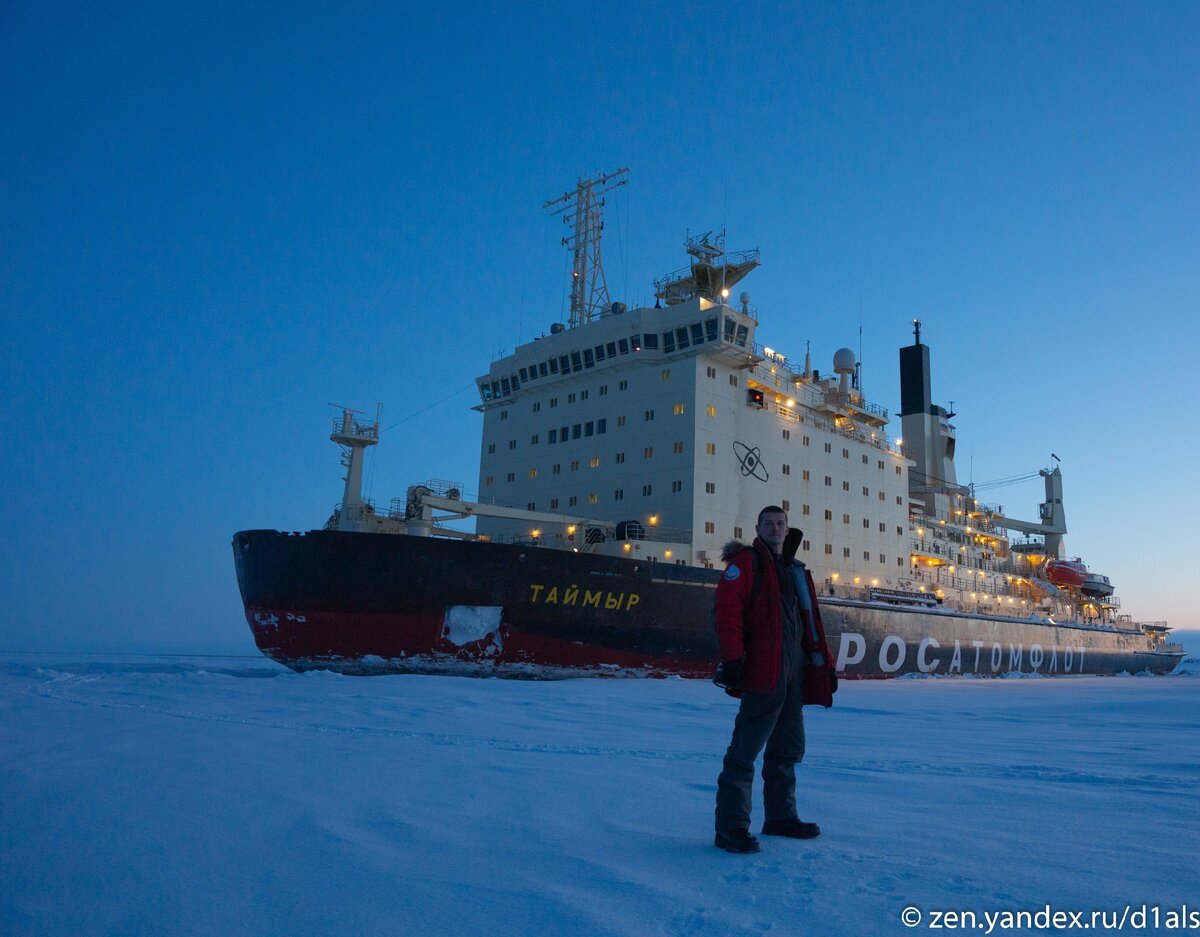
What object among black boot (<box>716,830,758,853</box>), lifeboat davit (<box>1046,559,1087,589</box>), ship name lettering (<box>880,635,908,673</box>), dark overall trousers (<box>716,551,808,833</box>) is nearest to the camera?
black boot (<box>716,830,758,853</box>)

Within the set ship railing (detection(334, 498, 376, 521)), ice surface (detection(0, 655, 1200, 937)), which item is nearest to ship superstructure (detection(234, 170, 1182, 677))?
ship railing (detection(334, 498, 376, 521))

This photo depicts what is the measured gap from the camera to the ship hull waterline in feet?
48.7

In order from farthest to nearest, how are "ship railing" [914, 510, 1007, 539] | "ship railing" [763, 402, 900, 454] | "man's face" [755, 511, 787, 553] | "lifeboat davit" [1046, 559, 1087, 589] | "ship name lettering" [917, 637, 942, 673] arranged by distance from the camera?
"lifeboat davit" [1046, 559, 1087, 589], "ship railing" [914, 510, 1007, 539], "ship name lettering" [917, 637, 942, 673], "ship railing" [763, 402, 900, 454], "man's face" [755, 511, 787, 553]

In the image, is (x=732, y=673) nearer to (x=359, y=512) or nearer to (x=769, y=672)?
(x=769, y=672)

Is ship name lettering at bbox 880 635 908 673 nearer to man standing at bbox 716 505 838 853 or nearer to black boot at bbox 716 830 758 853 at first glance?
man standing at bbox 716 505 838 853

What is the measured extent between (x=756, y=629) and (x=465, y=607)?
1245 cm

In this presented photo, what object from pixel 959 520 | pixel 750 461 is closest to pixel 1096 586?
pixel 959 520

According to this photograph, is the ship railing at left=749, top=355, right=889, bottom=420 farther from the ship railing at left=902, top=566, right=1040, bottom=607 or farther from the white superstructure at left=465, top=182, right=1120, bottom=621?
the ship railing at left=902, top=566, right=1040, bottom=607

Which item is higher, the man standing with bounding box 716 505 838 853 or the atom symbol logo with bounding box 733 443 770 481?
the atom symbol logo with bounding box 733 443 770 481

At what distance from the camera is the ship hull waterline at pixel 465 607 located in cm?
1484

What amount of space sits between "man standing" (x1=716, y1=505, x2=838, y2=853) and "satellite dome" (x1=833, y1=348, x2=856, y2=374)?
2367 centimetres

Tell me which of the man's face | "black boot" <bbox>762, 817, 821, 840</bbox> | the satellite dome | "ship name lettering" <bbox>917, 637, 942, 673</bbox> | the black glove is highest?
the satellite dome

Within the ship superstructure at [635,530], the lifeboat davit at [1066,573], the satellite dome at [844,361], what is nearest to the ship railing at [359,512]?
the ship superstructure at [635,530]

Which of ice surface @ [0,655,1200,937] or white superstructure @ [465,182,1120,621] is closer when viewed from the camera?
ice surface @ [0,655,1200,937]
